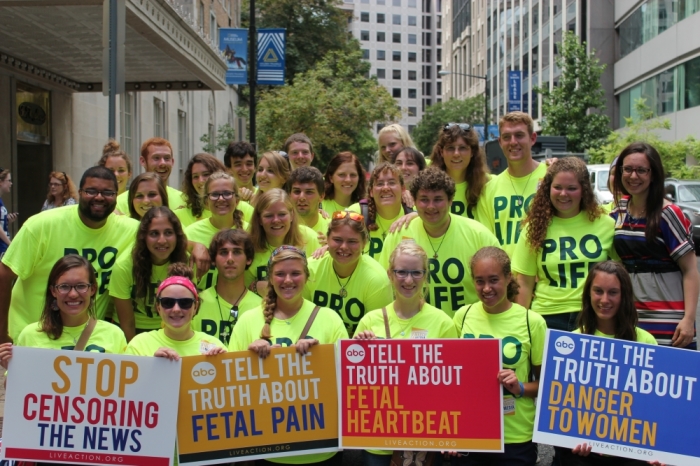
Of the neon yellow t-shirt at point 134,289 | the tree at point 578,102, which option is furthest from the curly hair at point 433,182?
the tree at point 578,102

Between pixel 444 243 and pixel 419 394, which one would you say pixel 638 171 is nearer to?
pixel 444 243

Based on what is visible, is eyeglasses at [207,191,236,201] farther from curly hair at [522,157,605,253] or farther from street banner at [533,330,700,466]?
street banner at [533,330,700,466]

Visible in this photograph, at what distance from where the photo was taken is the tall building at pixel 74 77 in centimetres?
1166

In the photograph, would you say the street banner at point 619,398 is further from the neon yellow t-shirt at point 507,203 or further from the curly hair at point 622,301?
the neon yellow t-shirt at point 507,203

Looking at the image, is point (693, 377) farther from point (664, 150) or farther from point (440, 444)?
point (664, 150)

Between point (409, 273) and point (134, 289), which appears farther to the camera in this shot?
point (134, 289)

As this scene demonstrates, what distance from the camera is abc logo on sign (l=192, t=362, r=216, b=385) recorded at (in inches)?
172

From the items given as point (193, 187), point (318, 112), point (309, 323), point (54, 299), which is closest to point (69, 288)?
point (54, 299)

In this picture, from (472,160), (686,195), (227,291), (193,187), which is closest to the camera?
(227,291)

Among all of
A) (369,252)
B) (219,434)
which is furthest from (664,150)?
(219,434)

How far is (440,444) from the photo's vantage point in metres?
4.34

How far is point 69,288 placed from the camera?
437cm

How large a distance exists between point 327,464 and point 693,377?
2.20m

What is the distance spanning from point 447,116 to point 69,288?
232ft
